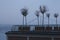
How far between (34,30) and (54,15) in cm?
1317

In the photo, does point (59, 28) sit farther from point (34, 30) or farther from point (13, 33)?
point (13, 33)

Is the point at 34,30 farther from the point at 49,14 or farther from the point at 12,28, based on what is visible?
the point at 49,14

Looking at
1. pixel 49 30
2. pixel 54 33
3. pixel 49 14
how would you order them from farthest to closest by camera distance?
pixel 49 14, pixel 49 30, pixel 54 33

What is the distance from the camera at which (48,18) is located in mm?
42625

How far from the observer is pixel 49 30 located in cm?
3088

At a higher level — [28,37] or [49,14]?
[49,14]

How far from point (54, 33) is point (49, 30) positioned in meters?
2.27

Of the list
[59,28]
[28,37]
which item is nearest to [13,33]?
[28,37]

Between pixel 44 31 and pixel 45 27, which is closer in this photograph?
pixel 44 31

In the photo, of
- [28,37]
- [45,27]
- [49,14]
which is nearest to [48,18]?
[49,14]

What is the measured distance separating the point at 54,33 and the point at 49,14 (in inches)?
556

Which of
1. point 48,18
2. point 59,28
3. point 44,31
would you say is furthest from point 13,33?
point 48,18

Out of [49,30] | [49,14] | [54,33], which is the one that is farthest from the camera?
[49,14]

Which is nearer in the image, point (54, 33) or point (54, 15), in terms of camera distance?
point (54, 33)
